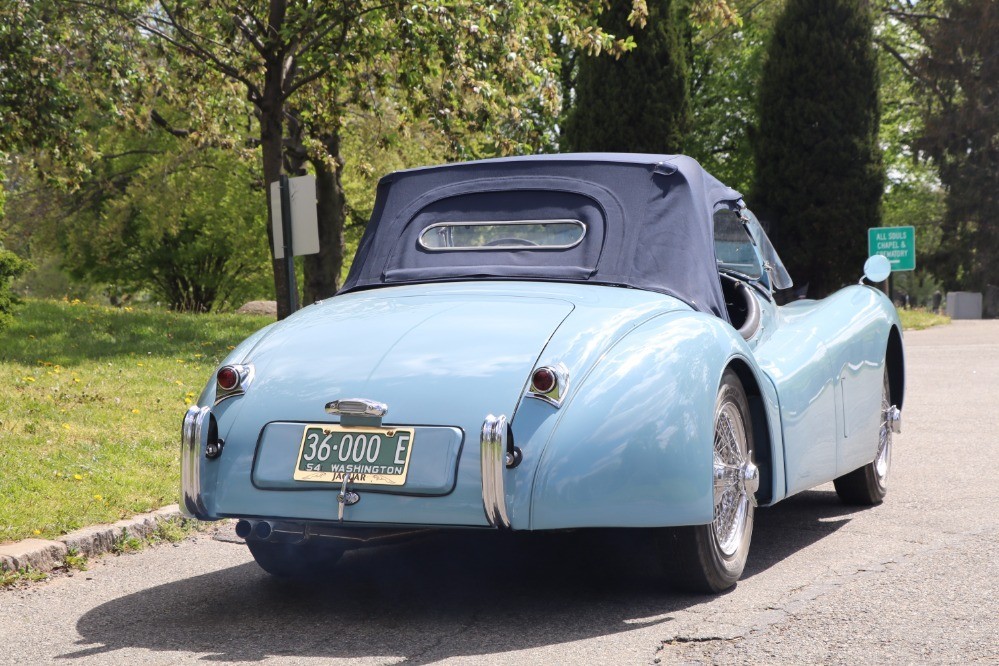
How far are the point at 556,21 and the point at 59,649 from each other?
13122 mm

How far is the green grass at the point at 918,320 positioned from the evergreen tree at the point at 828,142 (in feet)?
5.62

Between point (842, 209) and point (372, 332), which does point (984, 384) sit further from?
point (842, 209)

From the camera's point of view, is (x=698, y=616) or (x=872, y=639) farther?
(x=698, y=616)

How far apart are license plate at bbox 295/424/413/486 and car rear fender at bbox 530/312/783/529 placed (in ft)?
1.48

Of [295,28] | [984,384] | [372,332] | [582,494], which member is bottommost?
[984,384]

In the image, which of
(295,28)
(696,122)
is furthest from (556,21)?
(696,122)

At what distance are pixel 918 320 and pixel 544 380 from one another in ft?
81.8

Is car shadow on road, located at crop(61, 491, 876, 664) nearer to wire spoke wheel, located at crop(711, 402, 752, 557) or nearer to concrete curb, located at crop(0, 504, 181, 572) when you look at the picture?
wire spoke wheel, located at crop(711, 402, 752, 557)

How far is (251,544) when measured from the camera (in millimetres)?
4875

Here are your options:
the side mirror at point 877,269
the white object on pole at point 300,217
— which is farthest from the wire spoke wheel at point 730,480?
the white object on pole at point 300,217

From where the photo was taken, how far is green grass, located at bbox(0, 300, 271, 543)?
20.6 feet

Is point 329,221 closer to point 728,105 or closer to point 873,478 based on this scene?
point 728,105

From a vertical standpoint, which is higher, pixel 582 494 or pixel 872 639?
pixel 582 494

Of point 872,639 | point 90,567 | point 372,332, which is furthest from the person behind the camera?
point 90,567
